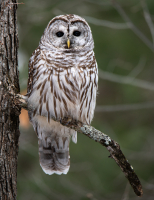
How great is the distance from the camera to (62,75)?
9.71 feet

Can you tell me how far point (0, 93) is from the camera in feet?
8.01

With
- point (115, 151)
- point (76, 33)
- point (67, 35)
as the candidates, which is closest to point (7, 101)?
point (115, 151)

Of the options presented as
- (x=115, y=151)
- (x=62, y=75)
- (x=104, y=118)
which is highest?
(x=62, y=75)

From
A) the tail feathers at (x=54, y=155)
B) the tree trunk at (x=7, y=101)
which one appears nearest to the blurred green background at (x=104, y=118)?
the tail feathers at (x=54, y=155)

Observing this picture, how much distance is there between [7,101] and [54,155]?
144 centimetres

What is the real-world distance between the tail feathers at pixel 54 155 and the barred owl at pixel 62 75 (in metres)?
0.24

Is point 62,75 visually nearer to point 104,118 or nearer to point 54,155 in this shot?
point 54,155

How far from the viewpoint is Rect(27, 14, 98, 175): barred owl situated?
2.99 metres

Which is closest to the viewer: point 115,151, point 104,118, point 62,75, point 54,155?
point 115,151

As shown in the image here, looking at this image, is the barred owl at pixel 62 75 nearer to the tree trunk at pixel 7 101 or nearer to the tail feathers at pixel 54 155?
the tail feathers at pixel 54 155

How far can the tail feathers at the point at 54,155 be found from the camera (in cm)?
363

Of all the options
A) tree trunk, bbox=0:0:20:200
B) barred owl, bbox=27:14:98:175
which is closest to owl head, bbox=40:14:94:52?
barred owl, bbox=27:14:98:175

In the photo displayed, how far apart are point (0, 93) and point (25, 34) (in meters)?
3.95

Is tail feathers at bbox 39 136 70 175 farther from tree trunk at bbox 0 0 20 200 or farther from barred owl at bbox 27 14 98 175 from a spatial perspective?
tree trunk at bbox 0 0 20 200
